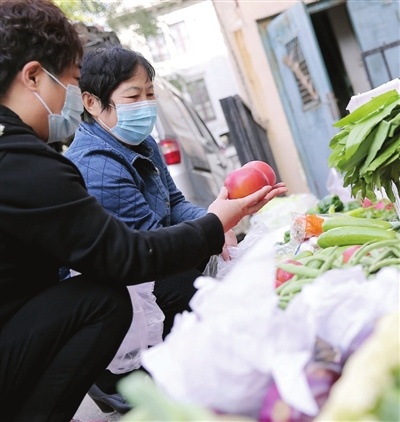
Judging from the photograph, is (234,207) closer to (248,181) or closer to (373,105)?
(248,181)

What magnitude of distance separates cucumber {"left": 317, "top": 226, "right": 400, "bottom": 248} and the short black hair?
1287 millimetres

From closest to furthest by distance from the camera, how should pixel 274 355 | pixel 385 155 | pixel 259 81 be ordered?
pixel 274 355, pixel 385 155, pixel 259 81

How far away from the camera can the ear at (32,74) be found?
224cm

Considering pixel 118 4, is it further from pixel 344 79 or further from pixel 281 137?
pixel 281 137

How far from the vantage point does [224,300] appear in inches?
55.5

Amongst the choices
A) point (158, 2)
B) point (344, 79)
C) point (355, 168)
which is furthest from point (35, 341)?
point (158, 2)

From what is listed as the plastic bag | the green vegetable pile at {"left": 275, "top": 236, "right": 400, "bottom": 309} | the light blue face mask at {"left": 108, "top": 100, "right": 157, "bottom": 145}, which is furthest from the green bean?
the light blue face mask at {"left": 108, "top": 100, "right": 157, "bottom": 145}

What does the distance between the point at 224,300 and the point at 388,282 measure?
384 mm

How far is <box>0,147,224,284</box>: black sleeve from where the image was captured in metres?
2.06

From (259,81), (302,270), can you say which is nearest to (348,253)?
(302,270)

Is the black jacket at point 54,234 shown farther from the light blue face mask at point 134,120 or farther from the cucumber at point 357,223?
the cucumber at point 357,223

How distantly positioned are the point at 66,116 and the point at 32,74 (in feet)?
0.71

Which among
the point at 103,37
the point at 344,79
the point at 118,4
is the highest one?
the point at 118,4

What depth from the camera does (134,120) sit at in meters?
3.11
